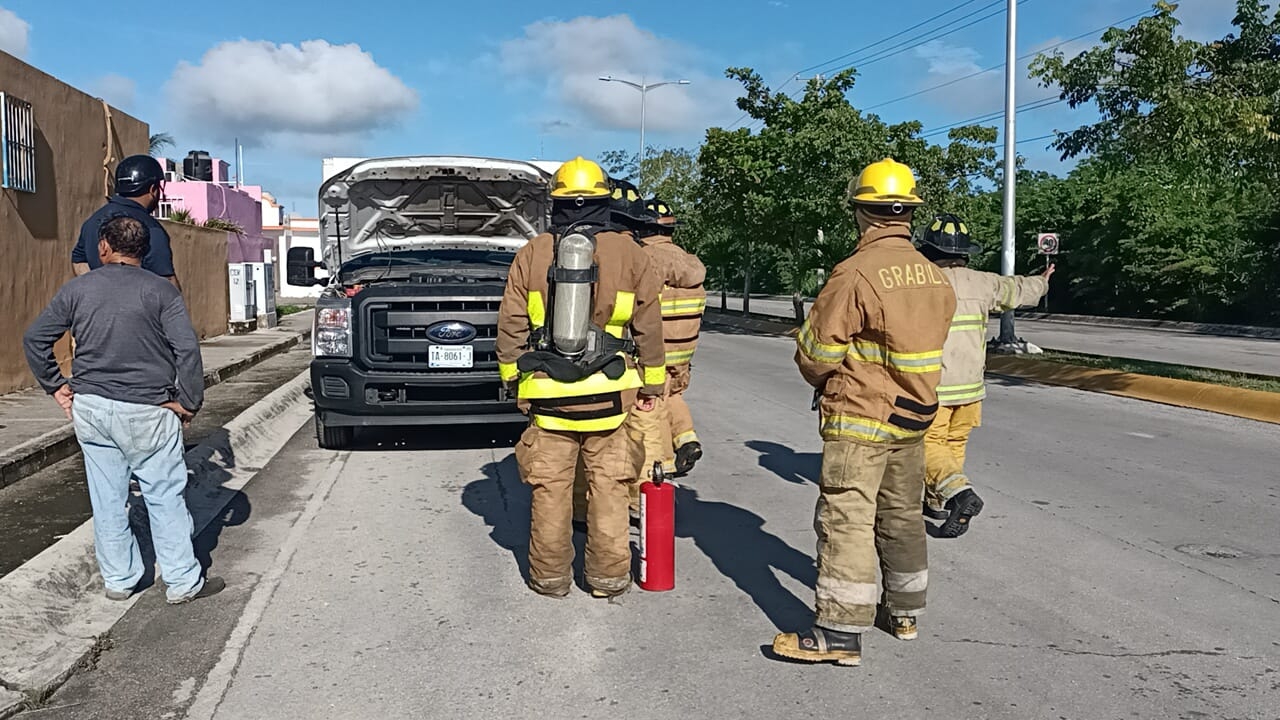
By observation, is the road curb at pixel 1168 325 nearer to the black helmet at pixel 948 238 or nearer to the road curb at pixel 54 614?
the black helmet at pixel 948 238

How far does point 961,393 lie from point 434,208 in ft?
24.5

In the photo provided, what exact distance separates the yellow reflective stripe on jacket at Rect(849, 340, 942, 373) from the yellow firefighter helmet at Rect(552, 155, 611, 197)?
5.04 feet

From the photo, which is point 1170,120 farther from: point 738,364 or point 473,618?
point 473,618

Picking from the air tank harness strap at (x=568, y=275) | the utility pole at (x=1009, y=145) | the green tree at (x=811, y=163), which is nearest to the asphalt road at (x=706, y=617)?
the air tank harness strap at (x=568, y=275)

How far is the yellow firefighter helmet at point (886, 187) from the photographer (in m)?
4.57

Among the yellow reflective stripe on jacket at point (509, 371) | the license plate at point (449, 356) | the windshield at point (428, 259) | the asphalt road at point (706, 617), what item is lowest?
the asphalt road at point (706, 617)

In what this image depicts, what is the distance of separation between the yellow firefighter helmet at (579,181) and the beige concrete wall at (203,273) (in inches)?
595

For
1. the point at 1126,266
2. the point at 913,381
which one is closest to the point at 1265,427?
the point at 913,381

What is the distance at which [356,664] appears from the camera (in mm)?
4461

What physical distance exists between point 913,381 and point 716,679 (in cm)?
137

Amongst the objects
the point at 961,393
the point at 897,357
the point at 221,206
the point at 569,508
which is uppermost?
the point at 221,206

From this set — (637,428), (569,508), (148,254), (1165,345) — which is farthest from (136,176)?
(1165,345)

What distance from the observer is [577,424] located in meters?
5.27

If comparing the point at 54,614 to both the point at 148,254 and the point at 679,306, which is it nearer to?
the point at 148,254
